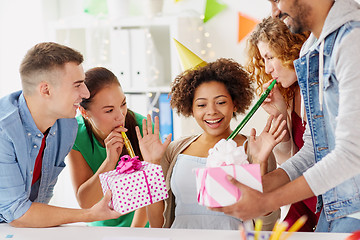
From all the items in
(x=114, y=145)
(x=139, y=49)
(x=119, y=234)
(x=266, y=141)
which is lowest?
(x=119, y=234)

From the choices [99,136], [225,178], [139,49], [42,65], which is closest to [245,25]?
[139,49]

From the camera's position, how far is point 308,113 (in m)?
1.40

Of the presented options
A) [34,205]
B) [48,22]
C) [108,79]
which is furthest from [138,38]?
[34,205]

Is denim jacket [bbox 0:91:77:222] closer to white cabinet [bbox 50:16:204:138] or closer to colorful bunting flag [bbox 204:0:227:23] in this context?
white cabinet [bbox 50:16:204:138]

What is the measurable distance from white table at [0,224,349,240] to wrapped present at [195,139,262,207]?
0.16m

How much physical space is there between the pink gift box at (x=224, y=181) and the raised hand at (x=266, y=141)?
332 mm

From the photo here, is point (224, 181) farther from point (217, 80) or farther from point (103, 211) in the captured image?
point (217, 80)

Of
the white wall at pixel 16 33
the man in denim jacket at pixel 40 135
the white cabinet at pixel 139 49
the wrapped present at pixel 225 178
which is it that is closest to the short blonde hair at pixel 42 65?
the man in denim jacket at pixel 40 135

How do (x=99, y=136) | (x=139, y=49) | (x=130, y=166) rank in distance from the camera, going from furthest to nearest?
(x=139, y=49) → (x=99, y=136) → (x=130, y=166)

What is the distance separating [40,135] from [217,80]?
2.35 feet

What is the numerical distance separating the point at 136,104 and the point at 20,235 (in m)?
1.78

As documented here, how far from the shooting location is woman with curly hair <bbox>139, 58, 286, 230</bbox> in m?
1.61

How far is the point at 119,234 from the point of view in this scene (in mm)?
1391

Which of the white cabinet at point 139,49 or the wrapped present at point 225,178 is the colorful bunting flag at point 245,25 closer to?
the white cabinet at point 139,49
